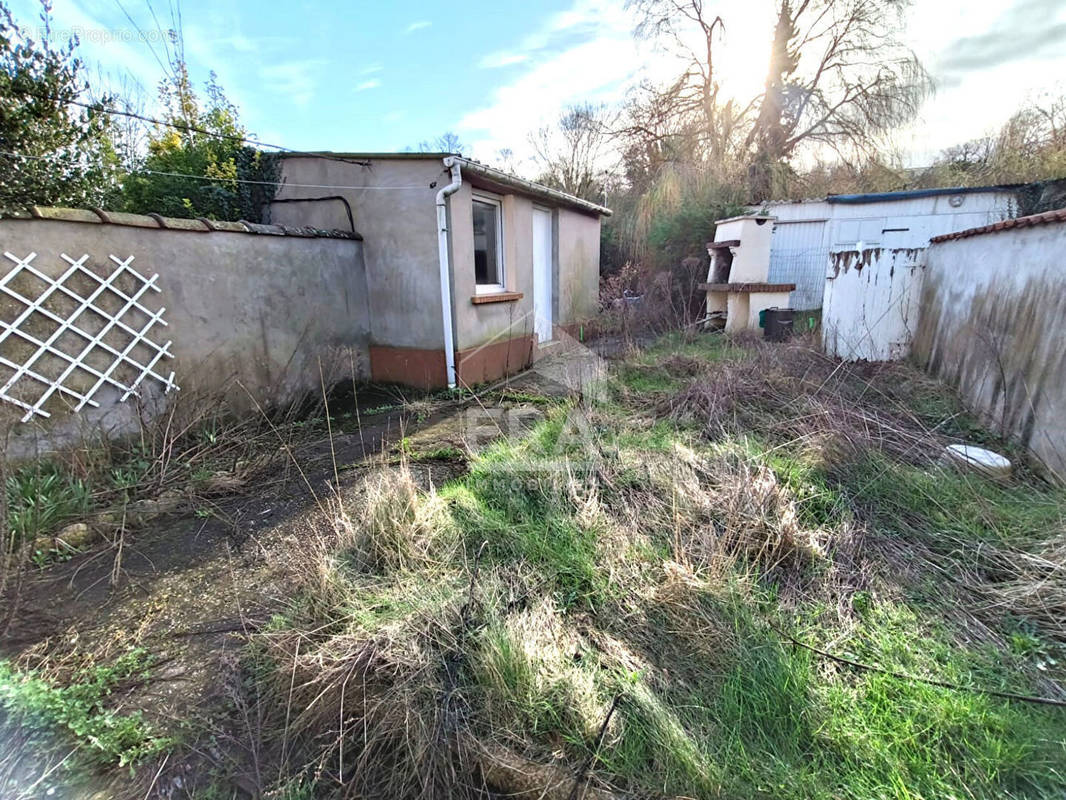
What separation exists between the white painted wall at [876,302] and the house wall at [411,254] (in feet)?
16.8

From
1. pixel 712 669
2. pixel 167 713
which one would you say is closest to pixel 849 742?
pixel 712 669

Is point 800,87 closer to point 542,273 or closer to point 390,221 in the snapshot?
point 542,273

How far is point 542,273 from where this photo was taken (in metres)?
9.01

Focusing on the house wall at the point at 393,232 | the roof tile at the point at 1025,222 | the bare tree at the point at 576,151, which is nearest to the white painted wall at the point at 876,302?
the roof tile at the point at 1025,222

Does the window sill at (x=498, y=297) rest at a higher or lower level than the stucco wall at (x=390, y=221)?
lower

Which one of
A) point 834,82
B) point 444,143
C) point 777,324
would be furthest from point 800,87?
point 444,143

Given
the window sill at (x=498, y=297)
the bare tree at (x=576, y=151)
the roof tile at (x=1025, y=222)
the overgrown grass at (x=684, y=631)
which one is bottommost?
the overgrown grass at (x=684, y=631)

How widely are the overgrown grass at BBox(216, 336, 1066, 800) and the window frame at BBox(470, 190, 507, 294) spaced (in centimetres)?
407

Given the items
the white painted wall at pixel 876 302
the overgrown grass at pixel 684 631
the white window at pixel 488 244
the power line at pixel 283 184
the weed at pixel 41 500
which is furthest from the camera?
the white window at pixel 488 244

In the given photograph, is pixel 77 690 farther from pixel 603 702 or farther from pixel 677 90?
pixel 677 90

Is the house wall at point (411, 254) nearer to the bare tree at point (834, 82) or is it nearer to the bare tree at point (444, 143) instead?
the bare tree at point (834, 82)

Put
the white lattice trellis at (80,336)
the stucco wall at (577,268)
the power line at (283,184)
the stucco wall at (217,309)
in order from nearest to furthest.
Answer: the white lattice trellis at (80,336)
the stucco wall at (217,309)
the power line at (283,184)
the stucco wall at (577,268)

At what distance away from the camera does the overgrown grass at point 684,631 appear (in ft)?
5.13

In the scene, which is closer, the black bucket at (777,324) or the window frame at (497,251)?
the window frame at (497,251)
